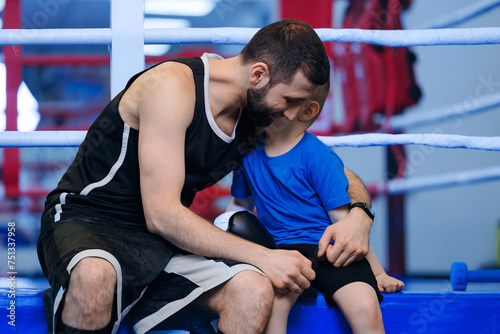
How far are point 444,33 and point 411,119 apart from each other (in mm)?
1293

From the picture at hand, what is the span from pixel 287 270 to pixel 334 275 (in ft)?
0.49

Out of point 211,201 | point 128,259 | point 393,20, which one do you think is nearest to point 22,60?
point 211,201

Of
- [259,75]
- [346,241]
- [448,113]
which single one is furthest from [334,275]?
[448,113]

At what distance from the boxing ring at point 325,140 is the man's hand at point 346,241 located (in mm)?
101

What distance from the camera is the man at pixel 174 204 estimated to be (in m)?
0.88

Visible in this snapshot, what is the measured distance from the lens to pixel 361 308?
3.18 feet

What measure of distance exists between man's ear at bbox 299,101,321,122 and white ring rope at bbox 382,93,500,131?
73 cm

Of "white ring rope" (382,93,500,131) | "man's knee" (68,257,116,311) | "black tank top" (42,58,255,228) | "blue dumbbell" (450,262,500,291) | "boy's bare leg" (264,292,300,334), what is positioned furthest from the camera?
"white ring rope" (382,93,500,131)

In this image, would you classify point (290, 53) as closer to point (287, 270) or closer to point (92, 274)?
point (287, 270)

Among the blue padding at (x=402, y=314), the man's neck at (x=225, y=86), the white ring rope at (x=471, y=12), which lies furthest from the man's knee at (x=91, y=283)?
the white ring rope at (x=471, y=12)

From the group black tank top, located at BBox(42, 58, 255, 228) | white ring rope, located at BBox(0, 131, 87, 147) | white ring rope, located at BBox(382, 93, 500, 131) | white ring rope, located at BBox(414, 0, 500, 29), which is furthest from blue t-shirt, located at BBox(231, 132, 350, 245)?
white ring rope, located at BBox(414, 0, 500, 29)

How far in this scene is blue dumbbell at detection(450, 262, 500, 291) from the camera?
117 cm

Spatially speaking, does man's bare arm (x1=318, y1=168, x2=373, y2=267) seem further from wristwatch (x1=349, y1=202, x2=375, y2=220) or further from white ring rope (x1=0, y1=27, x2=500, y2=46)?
white ring rope (x1=0, y1=27, x2=500, y2=46)

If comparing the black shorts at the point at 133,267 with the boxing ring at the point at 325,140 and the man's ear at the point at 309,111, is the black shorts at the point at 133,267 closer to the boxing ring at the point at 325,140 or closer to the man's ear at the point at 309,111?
the boxing ring at the point at 325,140
